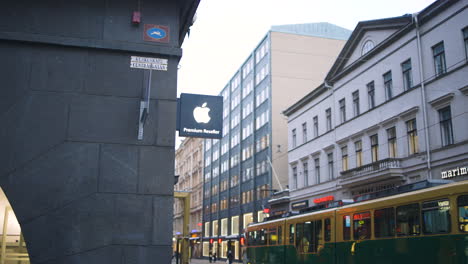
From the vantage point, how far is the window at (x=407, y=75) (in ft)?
96.6

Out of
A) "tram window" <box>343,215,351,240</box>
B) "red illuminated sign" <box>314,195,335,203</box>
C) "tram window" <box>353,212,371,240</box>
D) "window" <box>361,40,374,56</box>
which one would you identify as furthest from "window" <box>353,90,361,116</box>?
"tram window" <box>353,212,371,240</box>

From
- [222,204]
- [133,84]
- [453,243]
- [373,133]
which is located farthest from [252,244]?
[222,204]

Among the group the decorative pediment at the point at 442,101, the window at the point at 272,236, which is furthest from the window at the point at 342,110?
the window at the point at 272,236

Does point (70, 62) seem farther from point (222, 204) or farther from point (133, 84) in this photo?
point (222, 204)

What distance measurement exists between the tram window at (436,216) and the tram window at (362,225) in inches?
115

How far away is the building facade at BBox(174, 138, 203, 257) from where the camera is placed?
83.0m

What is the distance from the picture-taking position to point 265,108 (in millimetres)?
55000

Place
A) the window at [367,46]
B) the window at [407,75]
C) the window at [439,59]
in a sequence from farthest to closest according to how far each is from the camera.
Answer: the window at [367,46] < the window at [407,75] < the window at [439,59]

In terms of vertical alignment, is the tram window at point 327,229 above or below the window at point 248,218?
below

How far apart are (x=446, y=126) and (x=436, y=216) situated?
46.1 ft

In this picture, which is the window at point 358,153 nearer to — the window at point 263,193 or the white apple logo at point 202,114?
the window at point 263,193

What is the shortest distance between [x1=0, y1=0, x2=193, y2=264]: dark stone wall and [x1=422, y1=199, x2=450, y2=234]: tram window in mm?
7316

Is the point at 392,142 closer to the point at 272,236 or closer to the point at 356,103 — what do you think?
the point at 356,103

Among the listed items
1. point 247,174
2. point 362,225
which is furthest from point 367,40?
point 247,174
